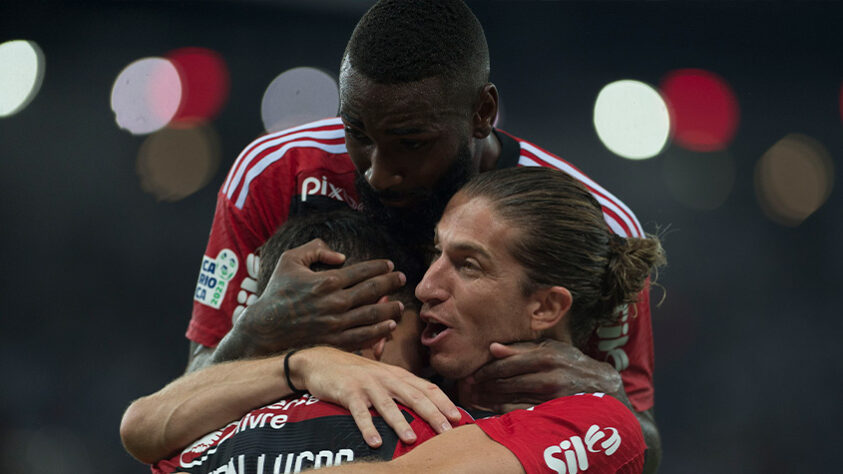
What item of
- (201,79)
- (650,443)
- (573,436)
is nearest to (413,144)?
(573,436)

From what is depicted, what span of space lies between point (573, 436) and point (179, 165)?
7713mm

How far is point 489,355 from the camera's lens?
2.12m

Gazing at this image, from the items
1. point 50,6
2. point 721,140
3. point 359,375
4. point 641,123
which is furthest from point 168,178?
point 359,375

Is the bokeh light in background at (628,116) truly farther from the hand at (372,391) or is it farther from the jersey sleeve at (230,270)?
the hand at (372,391)

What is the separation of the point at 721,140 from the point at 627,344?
649 centimetres

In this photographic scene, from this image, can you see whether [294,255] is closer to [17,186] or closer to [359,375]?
[359,375]

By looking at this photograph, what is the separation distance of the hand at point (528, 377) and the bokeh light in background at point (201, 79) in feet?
23.7

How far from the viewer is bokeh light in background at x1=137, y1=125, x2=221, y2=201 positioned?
871 cm

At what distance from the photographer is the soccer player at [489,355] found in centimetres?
165

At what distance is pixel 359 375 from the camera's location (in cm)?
180

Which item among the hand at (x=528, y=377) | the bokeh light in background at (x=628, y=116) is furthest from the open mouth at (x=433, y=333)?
the bokeh light in background at (x=628, y=116)

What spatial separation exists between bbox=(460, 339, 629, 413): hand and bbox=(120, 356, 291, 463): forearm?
529 millimetres

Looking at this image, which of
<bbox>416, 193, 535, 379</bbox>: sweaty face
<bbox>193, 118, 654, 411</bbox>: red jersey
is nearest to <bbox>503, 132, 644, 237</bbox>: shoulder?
<bbox>193, 118, 654, 411</bbox>: red jersey

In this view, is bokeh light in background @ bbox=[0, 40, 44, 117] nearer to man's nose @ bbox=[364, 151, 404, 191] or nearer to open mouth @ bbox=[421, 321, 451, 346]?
man's nose @ bbox=[364, 151, 404, 191]
